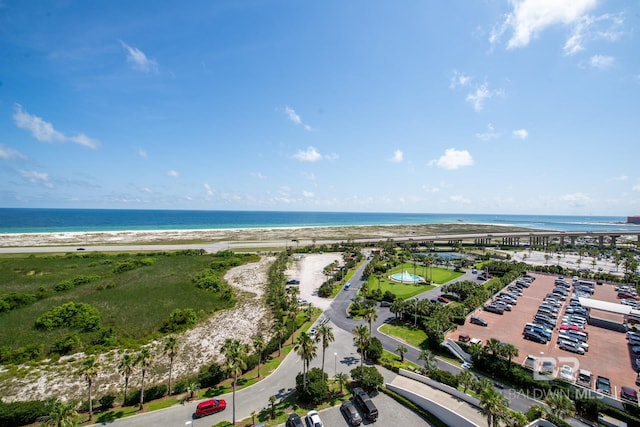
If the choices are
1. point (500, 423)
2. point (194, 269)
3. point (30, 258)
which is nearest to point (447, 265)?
point (500, 423)

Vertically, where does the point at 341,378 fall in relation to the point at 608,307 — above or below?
below

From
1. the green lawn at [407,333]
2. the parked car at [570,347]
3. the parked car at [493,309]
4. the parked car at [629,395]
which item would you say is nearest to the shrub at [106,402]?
the green lawn at [407,333]

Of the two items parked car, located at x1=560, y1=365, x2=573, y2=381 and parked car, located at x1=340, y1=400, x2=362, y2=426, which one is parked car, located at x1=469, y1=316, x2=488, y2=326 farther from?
parked car, located at x1=340, y1=400, x2=362, y2=426

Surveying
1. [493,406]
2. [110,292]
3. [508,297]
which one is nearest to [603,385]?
[493,406]

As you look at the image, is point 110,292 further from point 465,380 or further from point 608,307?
point 608,307

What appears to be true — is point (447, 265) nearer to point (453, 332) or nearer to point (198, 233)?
point (453, 332)

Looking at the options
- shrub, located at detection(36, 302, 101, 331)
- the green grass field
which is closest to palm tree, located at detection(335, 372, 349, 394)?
the green grass field

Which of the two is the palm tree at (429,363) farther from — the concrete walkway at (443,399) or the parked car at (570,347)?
the parked car at (570,347)
